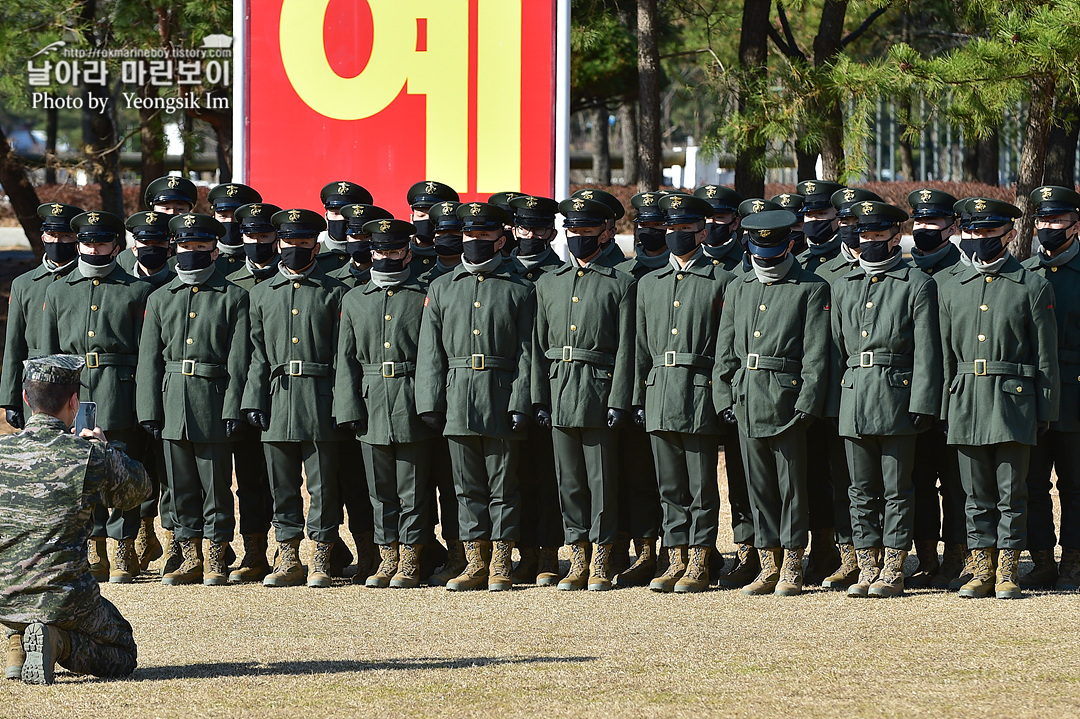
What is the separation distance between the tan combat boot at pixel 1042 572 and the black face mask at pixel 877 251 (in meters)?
1.76

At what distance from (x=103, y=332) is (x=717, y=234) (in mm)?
3502

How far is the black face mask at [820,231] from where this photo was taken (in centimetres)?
863

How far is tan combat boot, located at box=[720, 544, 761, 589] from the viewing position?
8.07 metres

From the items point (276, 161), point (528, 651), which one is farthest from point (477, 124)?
point (528, 651)

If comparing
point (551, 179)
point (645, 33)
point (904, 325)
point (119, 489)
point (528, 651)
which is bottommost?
point (528, 651)

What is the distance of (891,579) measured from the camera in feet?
25.1

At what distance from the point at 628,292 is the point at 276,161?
14.2ft

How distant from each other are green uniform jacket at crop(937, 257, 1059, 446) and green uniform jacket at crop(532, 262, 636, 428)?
5.56ft

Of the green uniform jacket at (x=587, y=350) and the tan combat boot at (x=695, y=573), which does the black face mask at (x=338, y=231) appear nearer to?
the green uniform jacket at (x=587, y=350)

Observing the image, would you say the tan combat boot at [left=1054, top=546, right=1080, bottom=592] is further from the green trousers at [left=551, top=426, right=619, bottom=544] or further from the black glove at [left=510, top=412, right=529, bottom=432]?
the black glove at [left=510, top=412, right=529, bottom=432]

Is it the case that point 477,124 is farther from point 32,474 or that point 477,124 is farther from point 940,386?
point 32,474

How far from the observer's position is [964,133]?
1170 centimetres

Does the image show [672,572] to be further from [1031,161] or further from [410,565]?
[1031,161]

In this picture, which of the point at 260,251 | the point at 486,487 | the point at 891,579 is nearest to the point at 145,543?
the point at 260,251
